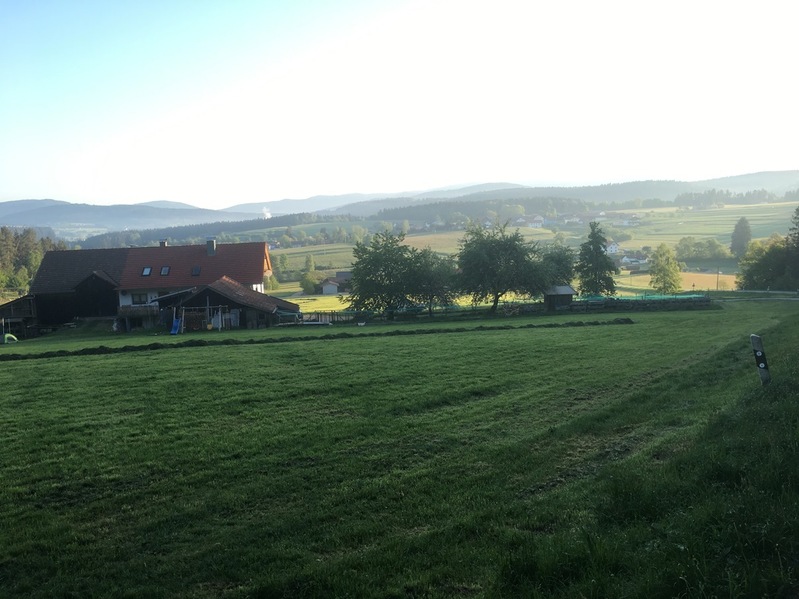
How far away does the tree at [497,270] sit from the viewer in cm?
5522

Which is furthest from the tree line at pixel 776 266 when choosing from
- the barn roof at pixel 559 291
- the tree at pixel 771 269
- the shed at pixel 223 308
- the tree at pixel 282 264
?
the tree at pixel 282 264

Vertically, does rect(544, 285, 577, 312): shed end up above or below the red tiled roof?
below

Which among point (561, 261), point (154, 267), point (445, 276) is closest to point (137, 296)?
point (154, 267)

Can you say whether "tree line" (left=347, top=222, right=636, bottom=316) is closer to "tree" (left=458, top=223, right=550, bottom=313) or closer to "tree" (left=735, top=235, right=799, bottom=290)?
"tree" (left=458, top=223, right=550, bottom=313)

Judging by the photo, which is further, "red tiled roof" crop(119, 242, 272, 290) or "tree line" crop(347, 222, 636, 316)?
"red tiled roof" crop(119, 242, 272, 290)

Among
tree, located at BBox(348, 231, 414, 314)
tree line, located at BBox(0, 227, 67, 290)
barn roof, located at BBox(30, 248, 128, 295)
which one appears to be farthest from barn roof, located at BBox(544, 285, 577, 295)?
tree line, located at BBox(0, 227, 67, 290)

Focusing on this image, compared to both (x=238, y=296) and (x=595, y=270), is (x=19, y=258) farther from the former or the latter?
(x=595, y=270)

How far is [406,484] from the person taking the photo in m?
9.38

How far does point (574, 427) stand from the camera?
39.9 ft

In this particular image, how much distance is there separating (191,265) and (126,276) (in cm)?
602

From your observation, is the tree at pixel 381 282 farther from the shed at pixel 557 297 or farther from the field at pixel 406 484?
the field at pixel 406 484

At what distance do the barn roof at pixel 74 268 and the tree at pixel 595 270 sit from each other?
4760cm

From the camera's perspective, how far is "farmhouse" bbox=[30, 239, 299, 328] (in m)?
57.8

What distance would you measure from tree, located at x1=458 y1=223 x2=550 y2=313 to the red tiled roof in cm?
2098
